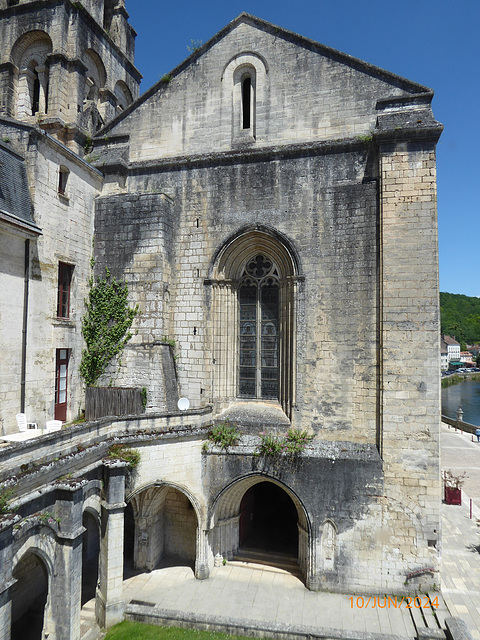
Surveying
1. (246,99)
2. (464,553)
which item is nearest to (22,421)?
(246,99)

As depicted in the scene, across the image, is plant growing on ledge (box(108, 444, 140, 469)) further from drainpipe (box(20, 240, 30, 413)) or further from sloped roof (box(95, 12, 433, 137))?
sloped roof (box(95, 12, 433, 137))

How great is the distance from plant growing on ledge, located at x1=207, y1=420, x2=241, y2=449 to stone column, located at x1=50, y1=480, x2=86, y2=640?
4.13 metres

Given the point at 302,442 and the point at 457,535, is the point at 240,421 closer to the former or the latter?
the point at 302,442

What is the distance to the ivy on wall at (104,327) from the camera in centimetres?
1244

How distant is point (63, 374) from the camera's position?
11.9 meters

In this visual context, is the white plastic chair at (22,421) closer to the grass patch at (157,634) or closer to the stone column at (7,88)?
the grass patch at (157,634)

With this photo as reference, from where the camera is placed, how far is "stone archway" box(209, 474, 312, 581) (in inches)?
439

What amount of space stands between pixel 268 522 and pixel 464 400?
5120 cm

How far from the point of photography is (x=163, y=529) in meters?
12.5

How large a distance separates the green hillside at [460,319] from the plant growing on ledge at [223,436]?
12502 cm

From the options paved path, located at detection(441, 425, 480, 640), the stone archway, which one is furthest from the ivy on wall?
paved path, located at detection(441, 425, 480, 640)

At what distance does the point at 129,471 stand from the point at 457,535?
35.0 ft

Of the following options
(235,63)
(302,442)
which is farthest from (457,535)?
(235,63)

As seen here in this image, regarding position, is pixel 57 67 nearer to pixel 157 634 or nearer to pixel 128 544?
pixel 128 544
